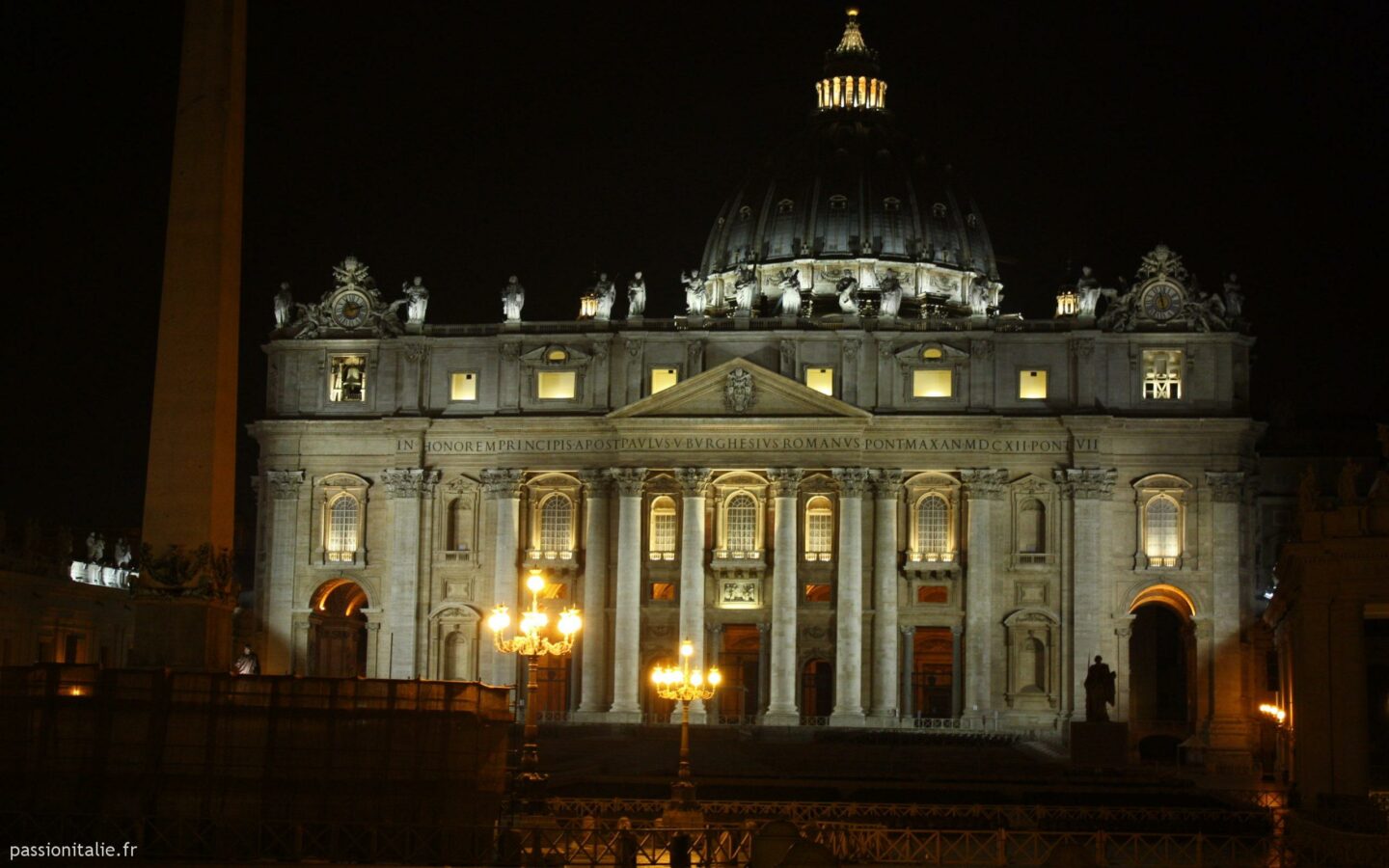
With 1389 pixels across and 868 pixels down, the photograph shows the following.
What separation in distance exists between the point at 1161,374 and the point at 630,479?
22557 mm

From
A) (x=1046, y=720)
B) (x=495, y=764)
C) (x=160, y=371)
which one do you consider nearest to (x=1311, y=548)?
(x=495, y=764)

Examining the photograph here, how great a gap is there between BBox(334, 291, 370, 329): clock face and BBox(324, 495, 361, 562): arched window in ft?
24.9

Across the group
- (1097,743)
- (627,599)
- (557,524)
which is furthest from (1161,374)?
(1097,743)

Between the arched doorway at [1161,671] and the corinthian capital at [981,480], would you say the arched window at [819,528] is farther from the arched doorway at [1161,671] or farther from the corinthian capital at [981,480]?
the arched doorway at [1161,671]

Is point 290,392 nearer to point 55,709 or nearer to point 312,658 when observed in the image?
point 312,658

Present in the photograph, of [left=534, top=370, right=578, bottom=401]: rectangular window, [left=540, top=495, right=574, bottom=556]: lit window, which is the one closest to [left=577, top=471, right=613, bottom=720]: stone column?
[left=540, top=495, right=574, bottom=556]: lit window

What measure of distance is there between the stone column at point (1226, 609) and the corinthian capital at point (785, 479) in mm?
16815

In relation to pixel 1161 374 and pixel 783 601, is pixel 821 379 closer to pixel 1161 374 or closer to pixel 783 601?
pixel 783 601

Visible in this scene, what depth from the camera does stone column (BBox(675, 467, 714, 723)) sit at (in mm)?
97062

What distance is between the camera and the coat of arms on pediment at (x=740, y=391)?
97562 millimetres

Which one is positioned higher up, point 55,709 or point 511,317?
point 511,317

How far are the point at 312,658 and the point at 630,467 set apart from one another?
55.1ft

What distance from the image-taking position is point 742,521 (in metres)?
99.2

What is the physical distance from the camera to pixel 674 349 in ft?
327
